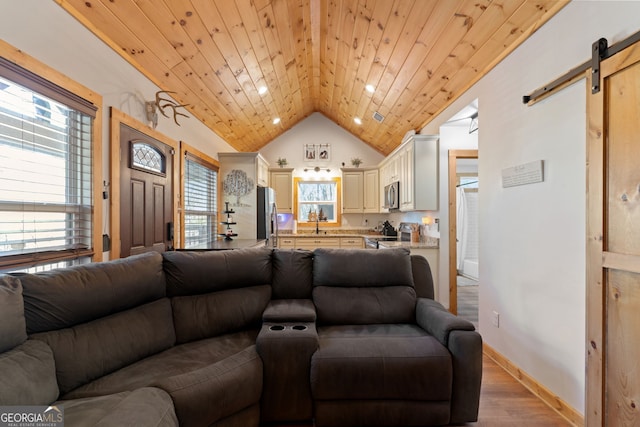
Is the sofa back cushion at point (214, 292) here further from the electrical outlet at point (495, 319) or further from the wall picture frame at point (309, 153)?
the wall picture frame at point (309, 153)

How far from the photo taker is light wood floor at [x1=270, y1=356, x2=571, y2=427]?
5.90 feet

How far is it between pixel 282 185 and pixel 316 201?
0.88 m

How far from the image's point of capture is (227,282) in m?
2.15

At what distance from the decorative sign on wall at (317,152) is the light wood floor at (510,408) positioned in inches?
203

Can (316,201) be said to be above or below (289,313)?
above

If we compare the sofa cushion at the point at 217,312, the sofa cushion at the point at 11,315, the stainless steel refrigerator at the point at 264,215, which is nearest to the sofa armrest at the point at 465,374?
the sofa cushion at the point at 217,312

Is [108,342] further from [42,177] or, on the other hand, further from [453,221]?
[453,221]

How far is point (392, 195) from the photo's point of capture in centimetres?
496

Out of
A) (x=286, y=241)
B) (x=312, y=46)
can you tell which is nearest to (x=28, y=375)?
(x=312, y=46)

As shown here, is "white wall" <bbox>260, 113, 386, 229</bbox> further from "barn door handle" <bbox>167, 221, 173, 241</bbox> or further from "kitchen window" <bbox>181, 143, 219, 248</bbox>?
"barn door handle" <bbox>167, 221, 173, 241</bbox>

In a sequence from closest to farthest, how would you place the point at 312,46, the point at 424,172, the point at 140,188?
the point at 140,188, the point at 312,46, the point at 424,172

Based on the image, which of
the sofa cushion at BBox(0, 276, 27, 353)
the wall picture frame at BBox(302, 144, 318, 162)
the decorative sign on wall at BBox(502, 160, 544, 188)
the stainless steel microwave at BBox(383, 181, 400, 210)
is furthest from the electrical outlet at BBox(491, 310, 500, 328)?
the wall picture frame at BBox(302, 144, 318, 162)

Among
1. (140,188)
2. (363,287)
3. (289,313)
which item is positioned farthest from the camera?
(140,188)

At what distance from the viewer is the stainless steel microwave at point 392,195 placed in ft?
15.4
